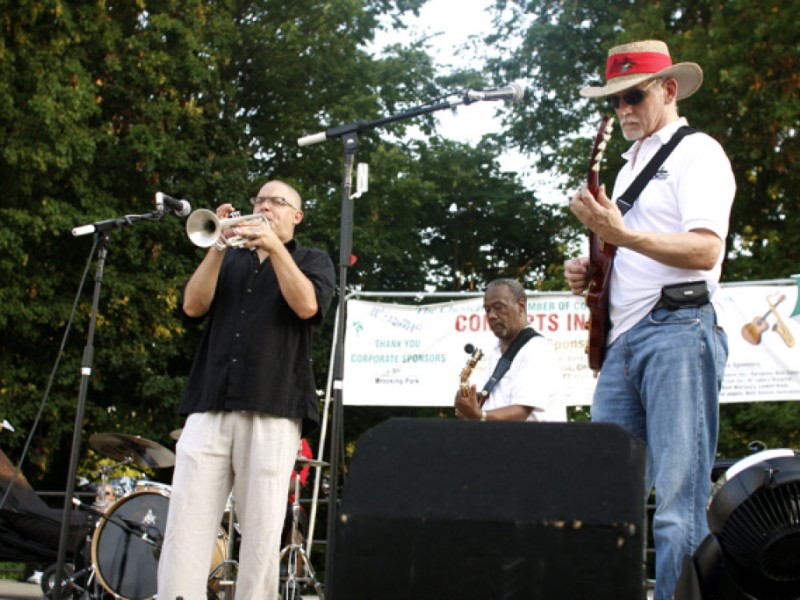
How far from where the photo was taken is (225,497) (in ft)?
13.6

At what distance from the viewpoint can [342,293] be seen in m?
6.07

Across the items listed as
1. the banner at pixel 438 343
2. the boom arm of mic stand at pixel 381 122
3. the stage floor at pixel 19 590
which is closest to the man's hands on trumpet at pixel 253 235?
the boom arm of mic stand at pixel 381 122

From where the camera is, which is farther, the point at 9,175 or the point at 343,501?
the point at 9,175

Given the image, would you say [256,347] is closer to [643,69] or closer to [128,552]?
[643,69]

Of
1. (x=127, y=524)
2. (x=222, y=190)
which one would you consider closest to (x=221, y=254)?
(x=127, y=524)

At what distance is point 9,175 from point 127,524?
9059 millimetres

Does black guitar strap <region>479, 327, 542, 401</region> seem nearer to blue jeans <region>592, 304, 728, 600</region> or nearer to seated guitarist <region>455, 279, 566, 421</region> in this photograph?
seated guitarist <region>455, 279, 566, 421</region>

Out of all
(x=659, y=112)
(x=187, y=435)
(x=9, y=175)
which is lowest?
(x=187, y=435)

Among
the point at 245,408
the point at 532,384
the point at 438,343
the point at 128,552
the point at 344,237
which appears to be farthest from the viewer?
the point at 438,343

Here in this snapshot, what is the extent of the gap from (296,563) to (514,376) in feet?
10.9

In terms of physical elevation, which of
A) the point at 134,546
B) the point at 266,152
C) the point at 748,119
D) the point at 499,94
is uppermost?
the point at 266,152

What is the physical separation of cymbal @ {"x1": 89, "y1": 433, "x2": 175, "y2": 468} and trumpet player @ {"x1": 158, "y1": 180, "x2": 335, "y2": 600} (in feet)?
12.6

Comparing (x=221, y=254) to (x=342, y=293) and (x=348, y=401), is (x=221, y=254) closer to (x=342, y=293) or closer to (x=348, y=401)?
(x=342, y=293)

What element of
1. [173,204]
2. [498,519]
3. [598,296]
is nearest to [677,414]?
[598,296]
